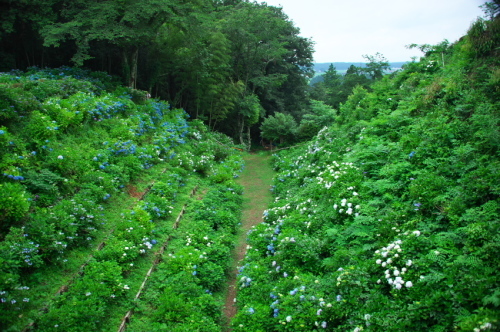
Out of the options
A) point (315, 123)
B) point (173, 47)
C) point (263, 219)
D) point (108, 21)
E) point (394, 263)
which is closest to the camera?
point (394, 263)

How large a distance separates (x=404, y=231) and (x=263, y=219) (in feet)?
18.0

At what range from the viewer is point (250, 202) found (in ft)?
42.8

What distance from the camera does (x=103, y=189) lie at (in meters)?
9.34

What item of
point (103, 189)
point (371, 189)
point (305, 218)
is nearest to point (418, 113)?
→ point (371, 189)

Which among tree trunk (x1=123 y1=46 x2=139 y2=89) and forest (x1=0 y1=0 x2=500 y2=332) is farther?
tree trunk (x1=123 y1=46 x2=139 y2=89)

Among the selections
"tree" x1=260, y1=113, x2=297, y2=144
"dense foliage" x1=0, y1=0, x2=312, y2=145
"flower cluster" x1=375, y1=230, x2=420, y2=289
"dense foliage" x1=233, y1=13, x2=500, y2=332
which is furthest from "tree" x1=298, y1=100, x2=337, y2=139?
"flower cluster" x1=375, y1=230, x2=420, y2=289

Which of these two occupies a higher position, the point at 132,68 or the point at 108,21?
the point at 108,21

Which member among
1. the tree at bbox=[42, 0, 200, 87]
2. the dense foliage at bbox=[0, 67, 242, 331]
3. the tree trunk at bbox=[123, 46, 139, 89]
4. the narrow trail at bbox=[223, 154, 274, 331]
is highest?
the tree at bbox=[42, 0, 200, 87]

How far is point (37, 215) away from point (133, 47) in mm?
14527

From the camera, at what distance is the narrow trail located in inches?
299

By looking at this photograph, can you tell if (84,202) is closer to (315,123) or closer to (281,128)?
(281,128)

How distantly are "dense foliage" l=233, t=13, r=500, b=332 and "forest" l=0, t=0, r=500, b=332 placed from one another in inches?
1.3

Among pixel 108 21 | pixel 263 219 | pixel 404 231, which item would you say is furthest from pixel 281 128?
pixel 404 231

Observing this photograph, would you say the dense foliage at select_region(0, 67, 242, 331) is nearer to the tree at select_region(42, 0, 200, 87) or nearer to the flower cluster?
the tree at select_region(42, 0, 200, 87)
